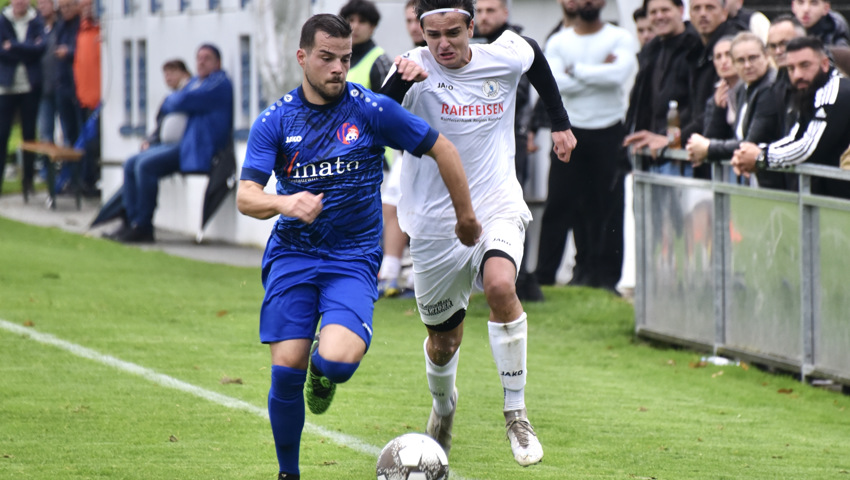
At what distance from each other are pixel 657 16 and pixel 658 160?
1414 mm

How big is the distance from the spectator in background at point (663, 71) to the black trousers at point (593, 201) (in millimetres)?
658

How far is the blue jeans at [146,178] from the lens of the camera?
683 inches

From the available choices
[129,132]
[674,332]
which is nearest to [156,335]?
[674,332]

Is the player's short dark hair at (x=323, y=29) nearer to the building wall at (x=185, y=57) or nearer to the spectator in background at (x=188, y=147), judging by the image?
the building wall at (x=185, y=57)

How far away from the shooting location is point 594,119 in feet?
42.0

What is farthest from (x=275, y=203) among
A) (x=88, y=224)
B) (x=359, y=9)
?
(x=88, y=224)

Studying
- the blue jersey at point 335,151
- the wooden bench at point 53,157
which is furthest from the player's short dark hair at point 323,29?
the wooden bench at point 53,157

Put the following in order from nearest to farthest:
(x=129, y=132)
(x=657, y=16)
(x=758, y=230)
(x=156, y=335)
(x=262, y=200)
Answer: (x=262, y=200), (x=758, y=230), (x=156, y=335), (x=657, y=16), (x=129, y=132)

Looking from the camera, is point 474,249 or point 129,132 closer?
point 474,249

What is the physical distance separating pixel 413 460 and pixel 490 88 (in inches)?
77.5

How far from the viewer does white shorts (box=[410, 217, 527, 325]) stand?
690 centimetres

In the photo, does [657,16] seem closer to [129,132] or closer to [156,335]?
[156,335]

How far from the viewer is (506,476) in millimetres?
6742

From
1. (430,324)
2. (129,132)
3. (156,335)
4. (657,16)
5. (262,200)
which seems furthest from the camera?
(129,132)
